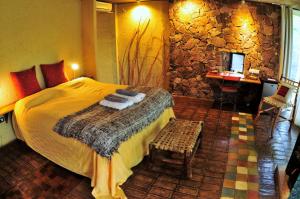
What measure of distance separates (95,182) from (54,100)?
5.04 feet

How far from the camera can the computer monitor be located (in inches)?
203

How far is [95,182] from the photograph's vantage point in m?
2.76

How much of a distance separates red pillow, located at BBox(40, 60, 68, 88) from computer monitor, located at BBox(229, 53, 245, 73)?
334 cm

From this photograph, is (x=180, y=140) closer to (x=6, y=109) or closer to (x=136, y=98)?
(x=136, y=98)

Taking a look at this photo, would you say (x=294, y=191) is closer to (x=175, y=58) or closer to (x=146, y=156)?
(x=146, y=156)

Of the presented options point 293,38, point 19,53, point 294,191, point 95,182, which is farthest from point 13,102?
point 293,38

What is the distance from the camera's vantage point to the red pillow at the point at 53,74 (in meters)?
4.29

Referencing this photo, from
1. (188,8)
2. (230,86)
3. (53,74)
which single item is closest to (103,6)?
(188,8)

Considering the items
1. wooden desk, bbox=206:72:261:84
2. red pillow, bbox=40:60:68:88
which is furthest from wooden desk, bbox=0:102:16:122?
wooden desk, bbox=206:72:261:84

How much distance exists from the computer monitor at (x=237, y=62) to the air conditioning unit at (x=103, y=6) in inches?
115

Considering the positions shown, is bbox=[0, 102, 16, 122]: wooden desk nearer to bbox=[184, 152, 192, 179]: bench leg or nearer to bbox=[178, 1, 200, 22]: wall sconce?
bbox=[184, 152, 192, 179]: bench leg

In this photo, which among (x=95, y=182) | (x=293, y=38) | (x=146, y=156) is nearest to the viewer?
(x=95, y=182)

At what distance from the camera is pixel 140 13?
585 centimetres

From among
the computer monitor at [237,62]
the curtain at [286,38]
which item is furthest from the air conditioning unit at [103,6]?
the curtain at [286,38]
